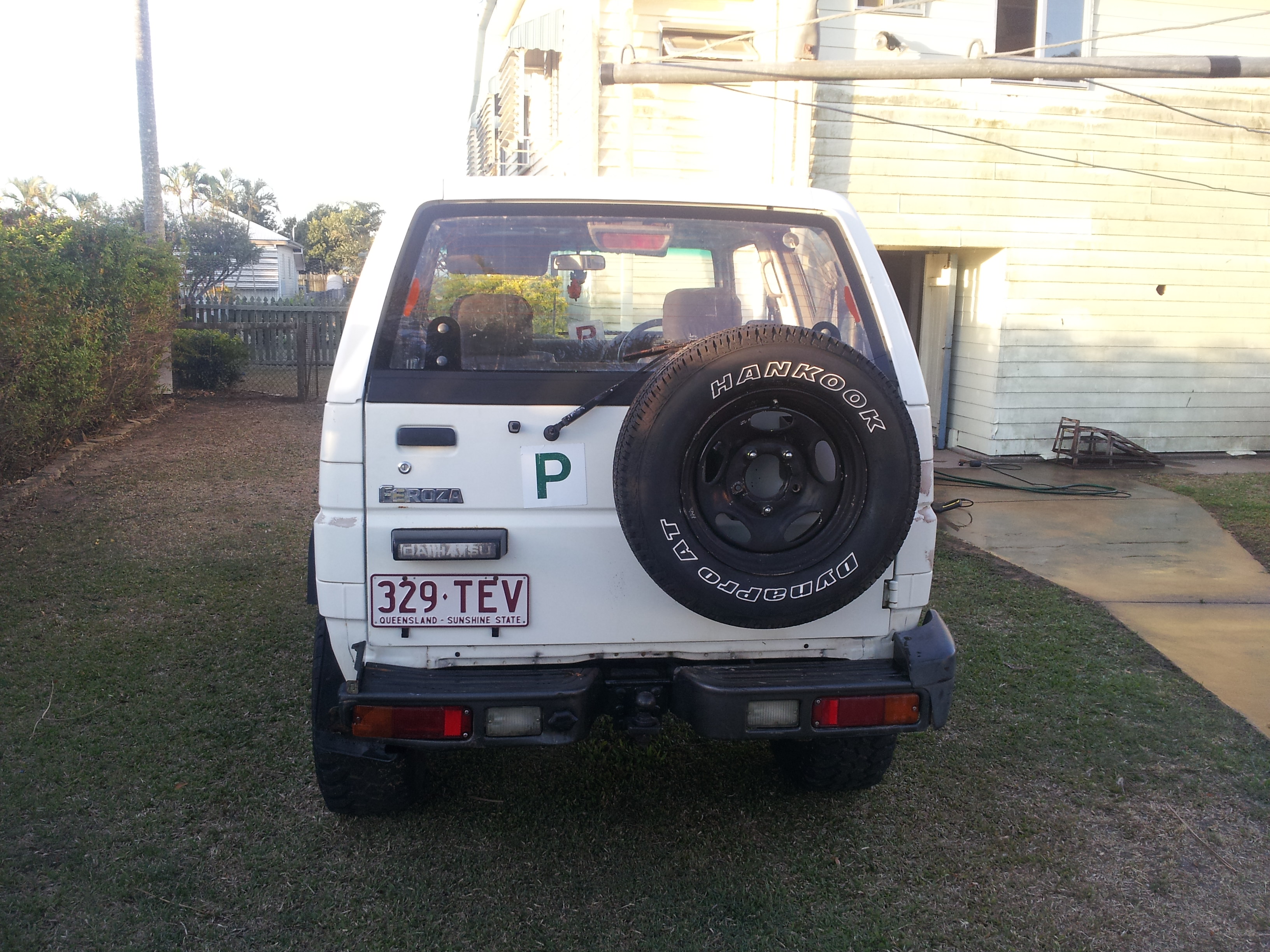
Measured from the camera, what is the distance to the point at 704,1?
9.57 m

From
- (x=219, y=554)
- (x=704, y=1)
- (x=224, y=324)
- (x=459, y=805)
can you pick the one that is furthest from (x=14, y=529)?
(x=224, y=324)

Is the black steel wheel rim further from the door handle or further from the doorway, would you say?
the doorway

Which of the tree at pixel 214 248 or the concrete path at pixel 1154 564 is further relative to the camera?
the tree at pixel 214 248

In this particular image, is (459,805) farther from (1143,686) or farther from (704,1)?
(704,1)

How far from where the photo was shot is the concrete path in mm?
4789

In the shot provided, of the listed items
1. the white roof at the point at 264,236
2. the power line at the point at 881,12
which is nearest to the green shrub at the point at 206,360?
the power line at the point at 881,12

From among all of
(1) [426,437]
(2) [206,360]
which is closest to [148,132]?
(2) [206,360]

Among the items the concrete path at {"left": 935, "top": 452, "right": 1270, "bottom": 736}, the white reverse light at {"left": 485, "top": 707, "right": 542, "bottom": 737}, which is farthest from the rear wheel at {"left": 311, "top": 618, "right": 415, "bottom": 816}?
the concrete path at {"left": 935, "top": 452, "right": 1270, "bottom": 736}

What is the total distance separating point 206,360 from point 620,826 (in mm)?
13796

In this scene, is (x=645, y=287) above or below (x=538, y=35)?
below

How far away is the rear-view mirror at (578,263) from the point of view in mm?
3080

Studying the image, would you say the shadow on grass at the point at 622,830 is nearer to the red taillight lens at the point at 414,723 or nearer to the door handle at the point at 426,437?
the red taillight lens at the point at 414,723

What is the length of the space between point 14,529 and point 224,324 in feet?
38.9

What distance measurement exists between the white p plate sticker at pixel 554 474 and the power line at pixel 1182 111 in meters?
8.84
